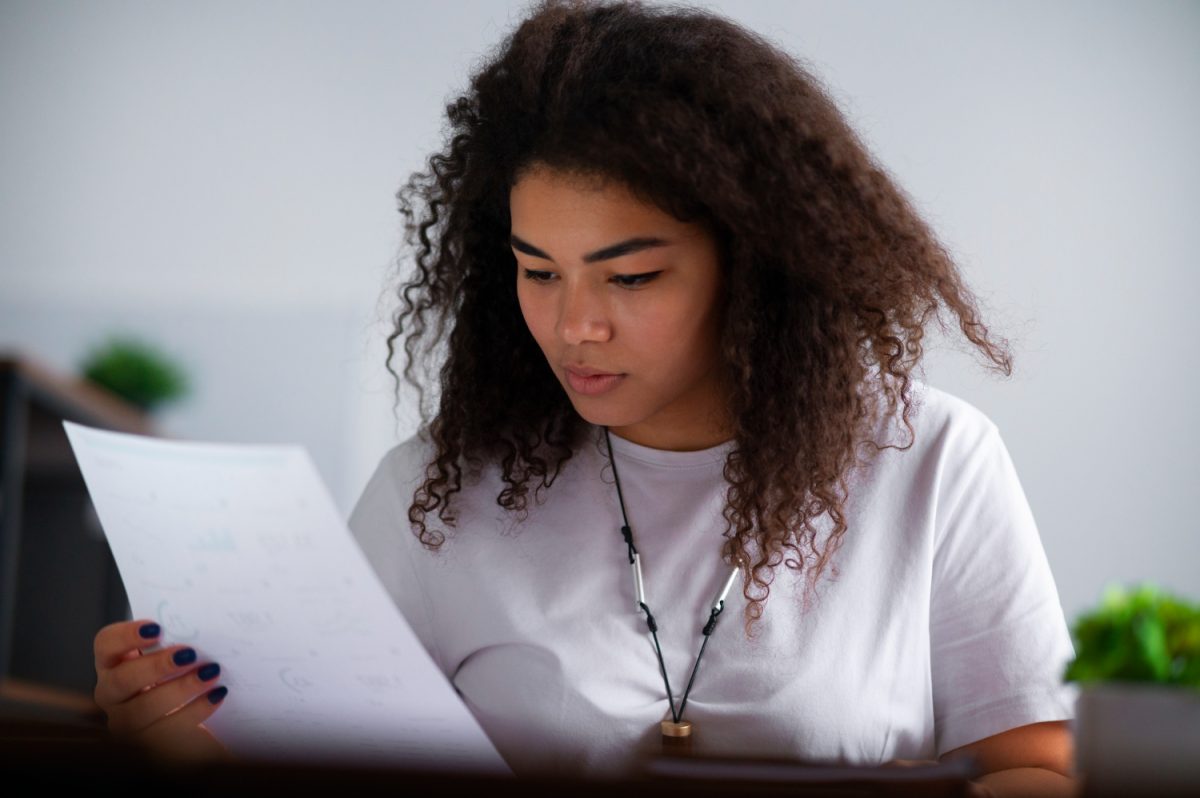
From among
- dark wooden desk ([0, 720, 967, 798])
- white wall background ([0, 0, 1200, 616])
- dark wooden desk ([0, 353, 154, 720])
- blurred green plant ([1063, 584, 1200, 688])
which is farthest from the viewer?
white wall background ([0, 0, 1200, 616])

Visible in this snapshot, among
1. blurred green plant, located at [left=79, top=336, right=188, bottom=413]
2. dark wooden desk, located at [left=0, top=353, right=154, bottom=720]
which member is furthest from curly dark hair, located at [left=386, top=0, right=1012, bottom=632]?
blurred green plant, located at [left=79, top=336, right=188, bottom=413]

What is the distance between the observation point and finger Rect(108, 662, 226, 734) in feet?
3.05

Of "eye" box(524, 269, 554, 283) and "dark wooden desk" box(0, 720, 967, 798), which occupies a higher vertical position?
"eye" box(524, 269, 554, 283)

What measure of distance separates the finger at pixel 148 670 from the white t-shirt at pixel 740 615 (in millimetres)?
293

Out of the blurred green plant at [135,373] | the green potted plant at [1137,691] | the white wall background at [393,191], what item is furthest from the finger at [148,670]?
the blurred green plant at [135,373]

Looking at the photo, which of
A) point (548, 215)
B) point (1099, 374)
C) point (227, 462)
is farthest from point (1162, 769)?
point (1099, 374)

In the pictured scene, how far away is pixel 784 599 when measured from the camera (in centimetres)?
113

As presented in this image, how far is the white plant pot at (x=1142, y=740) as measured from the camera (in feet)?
1.73

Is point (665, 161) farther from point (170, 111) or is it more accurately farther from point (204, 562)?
point (170, 111)

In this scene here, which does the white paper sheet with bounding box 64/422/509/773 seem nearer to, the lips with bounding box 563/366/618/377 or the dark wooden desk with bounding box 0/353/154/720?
the lips with bounding box 563/366/618/377

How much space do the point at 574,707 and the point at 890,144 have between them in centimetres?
221

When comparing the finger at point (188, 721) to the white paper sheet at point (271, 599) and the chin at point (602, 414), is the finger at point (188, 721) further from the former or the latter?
the chin at point (602, 414)

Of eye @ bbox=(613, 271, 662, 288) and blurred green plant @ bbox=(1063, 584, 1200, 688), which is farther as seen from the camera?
eye @ bbox=(613, 271, 662, 288)

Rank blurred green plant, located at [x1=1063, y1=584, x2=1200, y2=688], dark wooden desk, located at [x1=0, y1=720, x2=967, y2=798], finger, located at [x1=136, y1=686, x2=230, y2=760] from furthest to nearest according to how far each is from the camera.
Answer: finger, located at [x1=136, y1=686, x2=230, y2=760] → blurred green plant, located at [x1=1063, y1=584, x2=1200, y2=688] → dark wooden desk, located at [x1=0, y1=720, x2=967, y2=798]
